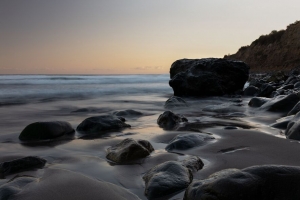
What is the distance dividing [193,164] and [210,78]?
7206mm

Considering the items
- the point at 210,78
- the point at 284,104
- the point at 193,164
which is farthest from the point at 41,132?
the point at 210,78

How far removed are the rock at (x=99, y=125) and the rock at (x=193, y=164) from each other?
5.94ft

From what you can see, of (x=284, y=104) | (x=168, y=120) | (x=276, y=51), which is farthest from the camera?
(x=276, y=51)

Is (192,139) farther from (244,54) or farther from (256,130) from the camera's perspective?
(244,54)

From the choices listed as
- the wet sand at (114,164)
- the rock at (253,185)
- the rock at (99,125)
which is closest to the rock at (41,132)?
the wet sand at (114,164)

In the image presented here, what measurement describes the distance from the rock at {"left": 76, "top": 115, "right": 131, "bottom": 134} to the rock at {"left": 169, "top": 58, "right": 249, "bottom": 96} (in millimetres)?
5269

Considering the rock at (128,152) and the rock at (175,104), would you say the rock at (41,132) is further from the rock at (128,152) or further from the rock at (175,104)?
the rock at (175,104)

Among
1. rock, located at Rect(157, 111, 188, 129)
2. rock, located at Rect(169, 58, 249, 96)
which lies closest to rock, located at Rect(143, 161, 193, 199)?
rock, located at Rect(157, 111, 188, 129)

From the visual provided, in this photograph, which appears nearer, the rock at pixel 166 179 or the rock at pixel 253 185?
the rock at pixel 253 185

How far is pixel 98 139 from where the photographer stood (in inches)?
135

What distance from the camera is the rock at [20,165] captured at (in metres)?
2.29

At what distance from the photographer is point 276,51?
26578mm

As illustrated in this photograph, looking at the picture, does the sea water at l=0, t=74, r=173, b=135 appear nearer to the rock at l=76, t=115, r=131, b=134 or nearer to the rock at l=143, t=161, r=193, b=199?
the rock at l=76, t=115, r=131, b=134

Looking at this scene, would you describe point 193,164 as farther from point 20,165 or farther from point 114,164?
point 20,165
